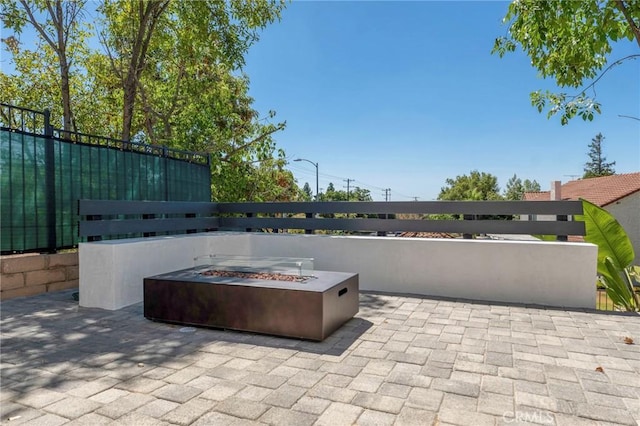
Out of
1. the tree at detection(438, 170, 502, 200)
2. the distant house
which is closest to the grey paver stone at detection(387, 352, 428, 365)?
the distant house

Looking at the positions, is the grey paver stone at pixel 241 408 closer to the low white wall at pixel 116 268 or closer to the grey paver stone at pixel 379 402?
the grey paver stone at pixel 379 402

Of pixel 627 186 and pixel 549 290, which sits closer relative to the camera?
pixel 549 290

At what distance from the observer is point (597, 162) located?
68.3 meters

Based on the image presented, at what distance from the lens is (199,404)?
89.9 inches

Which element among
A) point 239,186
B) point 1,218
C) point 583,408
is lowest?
point 583,408

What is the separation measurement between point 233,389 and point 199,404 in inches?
10.7

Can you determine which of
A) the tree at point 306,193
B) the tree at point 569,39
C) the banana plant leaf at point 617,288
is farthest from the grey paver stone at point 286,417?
the tree at point 306,193

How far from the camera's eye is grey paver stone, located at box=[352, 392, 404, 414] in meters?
2.25

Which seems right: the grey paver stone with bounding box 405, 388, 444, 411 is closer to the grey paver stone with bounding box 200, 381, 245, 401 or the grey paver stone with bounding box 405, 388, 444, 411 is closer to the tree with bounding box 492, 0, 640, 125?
the grey paver stone with bounding box 200, 381, 245, 401

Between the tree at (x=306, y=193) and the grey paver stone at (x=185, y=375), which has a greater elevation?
the tree at (x=306, y=193)

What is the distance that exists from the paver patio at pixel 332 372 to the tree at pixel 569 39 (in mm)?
3939

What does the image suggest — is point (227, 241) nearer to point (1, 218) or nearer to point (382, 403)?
point (1, 218)

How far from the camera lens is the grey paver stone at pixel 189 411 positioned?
2096 millimetres

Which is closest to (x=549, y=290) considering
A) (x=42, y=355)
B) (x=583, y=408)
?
(x=583, y=408)
